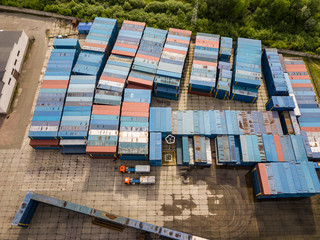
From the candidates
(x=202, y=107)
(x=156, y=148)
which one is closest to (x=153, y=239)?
(x=156, y=148)

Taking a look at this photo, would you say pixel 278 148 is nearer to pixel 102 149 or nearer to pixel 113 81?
pixel 102 149

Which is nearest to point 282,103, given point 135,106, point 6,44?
point 135,106

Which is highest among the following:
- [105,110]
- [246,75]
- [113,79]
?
[246,75]

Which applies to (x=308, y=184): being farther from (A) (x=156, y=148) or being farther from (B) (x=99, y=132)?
(B) (x=99, y=132)

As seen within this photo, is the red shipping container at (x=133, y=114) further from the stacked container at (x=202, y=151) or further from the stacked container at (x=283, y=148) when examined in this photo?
the stacked container at (x=283, y=148)

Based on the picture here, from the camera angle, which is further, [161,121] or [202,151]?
[161,121]

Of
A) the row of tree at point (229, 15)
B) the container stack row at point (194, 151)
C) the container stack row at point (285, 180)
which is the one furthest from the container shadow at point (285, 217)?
the row of tree at point (229, 15)

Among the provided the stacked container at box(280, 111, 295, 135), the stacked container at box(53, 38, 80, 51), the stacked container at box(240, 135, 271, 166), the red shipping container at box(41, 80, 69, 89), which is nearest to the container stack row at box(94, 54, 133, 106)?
the red shipping container at box(41, 80, 69, 89)

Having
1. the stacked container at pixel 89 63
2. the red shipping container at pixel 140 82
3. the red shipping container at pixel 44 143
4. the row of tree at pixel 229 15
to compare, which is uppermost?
the row of tree at pixel 229 15
